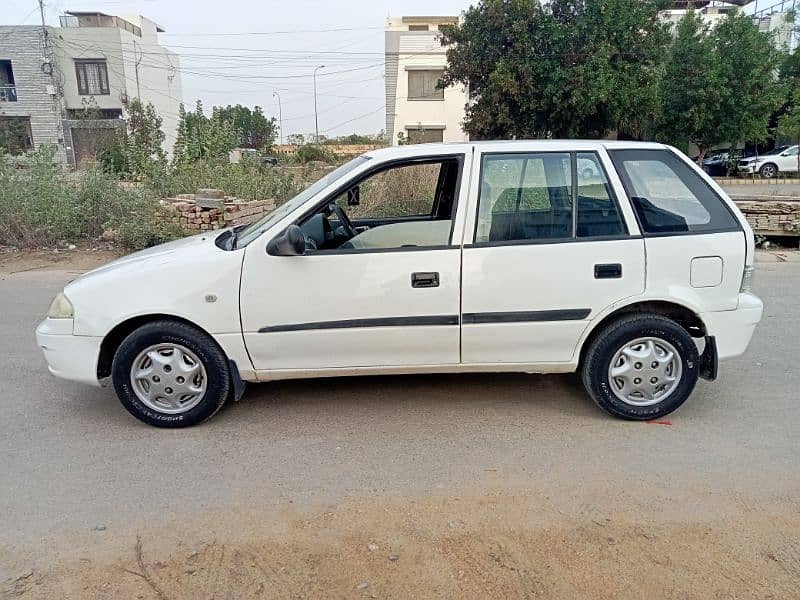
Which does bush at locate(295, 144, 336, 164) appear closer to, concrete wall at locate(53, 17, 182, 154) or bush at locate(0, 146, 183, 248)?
bush at locate(0, 146, 183, 248)

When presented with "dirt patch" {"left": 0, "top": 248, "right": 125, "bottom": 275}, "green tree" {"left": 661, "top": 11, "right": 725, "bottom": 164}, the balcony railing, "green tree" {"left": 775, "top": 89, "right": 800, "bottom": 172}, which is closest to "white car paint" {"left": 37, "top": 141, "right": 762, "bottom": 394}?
"dirt patch" {"left": 0, "top": 248, "right": 125, "bottom": 275}

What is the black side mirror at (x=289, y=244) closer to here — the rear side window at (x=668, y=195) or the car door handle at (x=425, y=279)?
the car door handle at (x=425, y=279)

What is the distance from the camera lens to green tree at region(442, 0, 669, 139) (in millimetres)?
18844

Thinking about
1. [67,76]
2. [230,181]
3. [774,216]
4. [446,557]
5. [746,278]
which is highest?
[67,76]

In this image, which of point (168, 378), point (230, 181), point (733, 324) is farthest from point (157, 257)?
point (230, 181)

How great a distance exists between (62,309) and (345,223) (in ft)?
6.45

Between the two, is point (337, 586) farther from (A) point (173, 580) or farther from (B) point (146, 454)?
(B) point (146, 454)

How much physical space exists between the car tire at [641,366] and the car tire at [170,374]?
2356 millimetres

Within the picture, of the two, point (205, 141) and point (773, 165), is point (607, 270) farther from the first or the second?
→ point (773, 165)

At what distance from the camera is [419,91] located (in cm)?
3294

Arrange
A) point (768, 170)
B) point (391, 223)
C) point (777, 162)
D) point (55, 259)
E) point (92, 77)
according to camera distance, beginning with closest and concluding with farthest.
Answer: point (391, 223) → point (55, 259) → point (777, 162) → point (768, 170) → point (92, 77)

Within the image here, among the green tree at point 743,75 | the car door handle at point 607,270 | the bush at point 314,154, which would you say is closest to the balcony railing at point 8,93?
the bush at point 314,154

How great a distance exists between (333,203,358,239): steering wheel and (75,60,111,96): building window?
42867 mm

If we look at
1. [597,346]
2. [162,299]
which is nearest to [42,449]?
[162,299]
